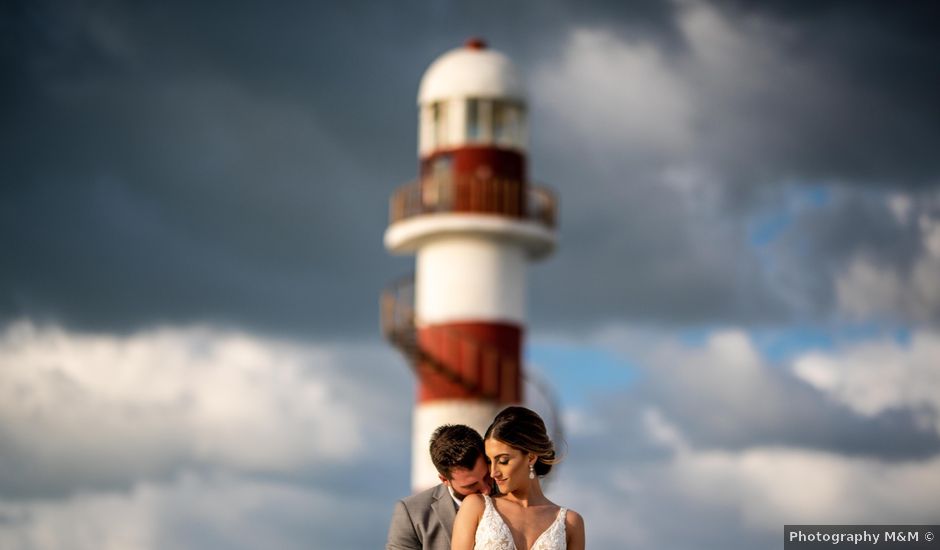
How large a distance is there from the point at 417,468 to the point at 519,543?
91.5 feet

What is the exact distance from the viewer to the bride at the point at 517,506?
850cm

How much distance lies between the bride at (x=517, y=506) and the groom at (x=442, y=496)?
0.21 m

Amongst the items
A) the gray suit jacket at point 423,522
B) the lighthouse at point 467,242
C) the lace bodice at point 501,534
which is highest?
the lighthouse at point 467,242

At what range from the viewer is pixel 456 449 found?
29.2 ft

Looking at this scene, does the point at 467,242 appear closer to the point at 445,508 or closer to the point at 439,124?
the point at 439,124

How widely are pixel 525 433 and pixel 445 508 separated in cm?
121

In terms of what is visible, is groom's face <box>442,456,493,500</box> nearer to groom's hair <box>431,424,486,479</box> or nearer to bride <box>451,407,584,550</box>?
groom's hair <box>431,424,486,479</box>

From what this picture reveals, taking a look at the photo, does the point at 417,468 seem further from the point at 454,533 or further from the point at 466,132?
the point at 454,533

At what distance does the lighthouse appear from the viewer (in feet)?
121

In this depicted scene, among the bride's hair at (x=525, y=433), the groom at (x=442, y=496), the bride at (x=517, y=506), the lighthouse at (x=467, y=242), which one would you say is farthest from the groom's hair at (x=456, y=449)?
the lighthouse at (x=467, y=242)

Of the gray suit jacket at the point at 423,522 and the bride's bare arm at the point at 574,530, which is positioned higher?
the gray suit jacket at the point at 423,522

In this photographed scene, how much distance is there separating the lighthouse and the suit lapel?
26.1 m

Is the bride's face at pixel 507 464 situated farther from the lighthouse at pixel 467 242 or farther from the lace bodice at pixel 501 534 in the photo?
the lighthouse at pixel 467 242

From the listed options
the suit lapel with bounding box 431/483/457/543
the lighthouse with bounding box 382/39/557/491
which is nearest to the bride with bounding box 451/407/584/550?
the suit lapel with bounding box 431/483/457/543
